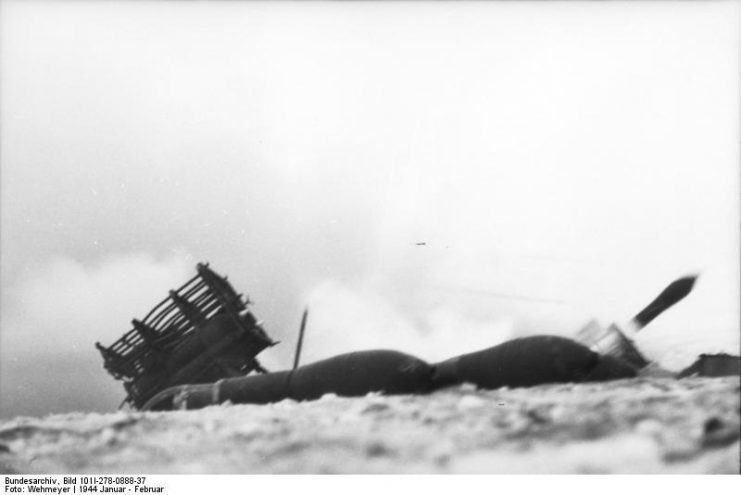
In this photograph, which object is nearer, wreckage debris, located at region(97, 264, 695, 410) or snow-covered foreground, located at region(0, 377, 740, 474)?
snow-covered foreground, located at region(0, 377, 740, 474)

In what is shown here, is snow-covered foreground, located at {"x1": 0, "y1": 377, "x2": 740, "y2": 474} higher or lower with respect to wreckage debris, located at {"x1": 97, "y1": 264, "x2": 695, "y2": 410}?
lower

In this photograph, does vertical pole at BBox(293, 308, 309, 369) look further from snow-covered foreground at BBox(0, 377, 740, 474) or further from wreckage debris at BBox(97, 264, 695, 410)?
snow-covered foreground at BBox(0, 377, 740, 474)

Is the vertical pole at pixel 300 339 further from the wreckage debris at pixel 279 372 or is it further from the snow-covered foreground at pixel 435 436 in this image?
the snow-covered foreground at pixel 435 436

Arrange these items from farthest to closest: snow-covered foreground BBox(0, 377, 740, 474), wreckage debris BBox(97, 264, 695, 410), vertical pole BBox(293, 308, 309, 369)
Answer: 1. vertical pole BBox(293, 308, 309, 369)
2. wreckage debris BBox(97, 264, 695, 410)
3. snow-covered foreground BBox(0, 377, 740, 474)

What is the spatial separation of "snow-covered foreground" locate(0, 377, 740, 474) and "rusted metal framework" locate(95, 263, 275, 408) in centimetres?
187

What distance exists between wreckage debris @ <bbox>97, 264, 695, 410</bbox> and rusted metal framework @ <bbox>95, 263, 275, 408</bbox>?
10mm

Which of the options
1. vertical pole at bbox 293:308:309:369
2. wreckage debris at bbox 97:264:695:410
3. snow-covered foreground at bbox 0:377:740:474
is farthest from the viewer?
vertical pole at bbox 293:308:309:369

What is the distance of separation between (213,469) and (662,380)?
3.00 meters

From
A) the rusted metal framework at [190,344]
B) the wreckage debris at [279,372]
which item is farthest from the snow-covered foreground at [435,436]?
the rusted metal framework at [190,344]

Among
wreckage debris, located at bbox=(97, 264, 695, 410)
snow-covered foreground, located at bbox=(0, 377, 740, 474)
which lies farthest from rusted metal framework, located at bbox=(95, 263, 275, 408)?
snow-covered foreground, located at bbox=(0, 377, 740, 474)

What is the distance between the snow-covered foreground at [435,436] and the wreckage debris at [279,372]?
0.19m

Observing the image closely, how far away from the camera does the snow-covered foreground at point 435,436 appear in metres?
3.49

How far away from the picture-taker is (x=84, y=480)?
412cm

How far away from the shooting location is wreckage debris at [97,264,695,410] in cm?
457
